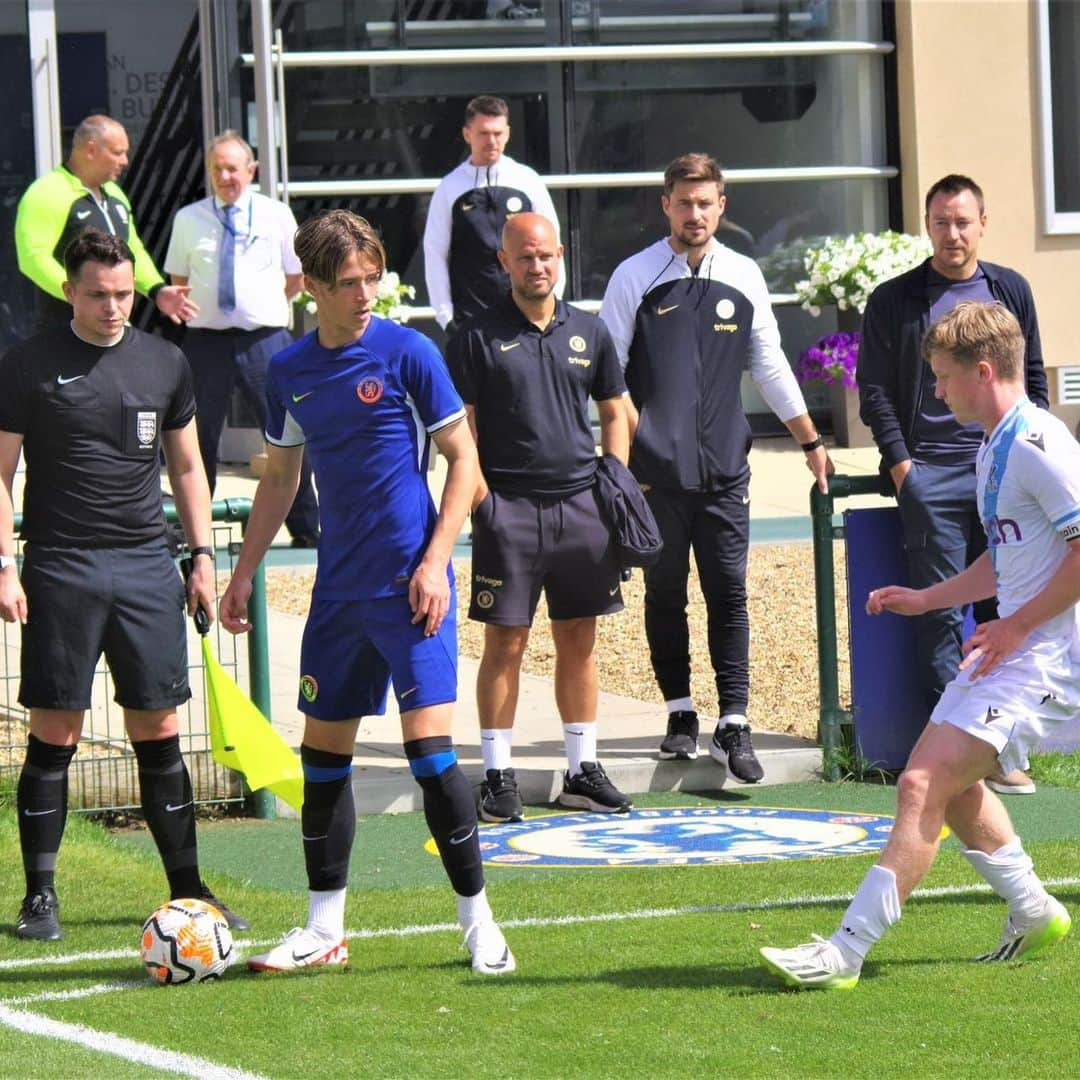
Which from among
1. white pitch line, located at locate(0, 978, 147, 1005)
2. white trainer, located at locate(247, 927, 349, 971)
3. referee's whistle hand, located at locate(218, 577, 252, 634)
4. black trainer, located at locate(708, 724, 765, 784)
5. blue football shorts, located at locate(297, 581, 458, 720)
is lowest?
white pitch line, located at locate(0, 978, 147, 1005)

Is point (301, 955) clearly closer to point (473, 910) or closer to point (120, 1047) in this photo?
point (473, 910)

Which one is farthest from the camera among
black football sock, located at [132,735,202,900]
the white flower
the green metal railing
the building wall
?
the building wall

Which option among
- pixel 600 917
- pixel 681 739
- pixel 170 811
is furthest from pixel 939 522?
pixel 170 811

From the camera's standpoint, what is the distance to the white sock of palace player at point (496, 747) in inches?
314

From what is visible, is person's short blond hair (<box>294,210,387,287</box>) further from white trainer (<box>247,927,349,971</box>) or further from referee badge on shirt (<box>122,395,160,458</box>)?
white trainer (<box>247,927,349,971</box>)

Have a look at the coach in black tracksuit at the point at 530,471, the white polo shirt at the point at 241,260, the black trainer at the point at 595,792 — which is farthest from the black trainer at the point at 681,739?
the white polo shirt at the point at 241,260

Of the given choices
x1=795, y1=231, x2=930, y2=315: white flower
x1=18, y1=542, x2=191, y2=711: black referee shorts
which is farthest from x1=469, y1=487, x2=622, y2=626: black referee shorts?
x1=795, y1=231, x2=930, y2=315: white flower

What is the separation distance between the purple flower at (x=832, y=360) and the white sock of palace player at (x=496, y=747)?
A: 28.0 feet

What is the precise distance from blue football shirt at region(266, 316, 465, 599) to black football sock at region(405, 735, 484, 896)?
43 centimetres

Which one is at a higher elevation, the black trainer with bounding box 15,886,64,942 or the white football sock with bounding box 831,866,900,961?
the white football sock with bounding box 831,866,900,961

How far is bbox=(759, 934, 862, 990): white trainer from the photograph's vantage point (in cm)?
539

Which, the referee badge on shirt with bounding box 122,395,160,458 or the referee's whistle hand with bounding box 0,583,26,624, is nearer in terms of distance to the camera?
the referee's whistle hand with bounding box 0,583,26,624

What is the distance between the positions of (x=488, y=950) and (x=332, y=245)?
1888 mm

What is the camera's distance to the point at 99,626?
20.6ft
